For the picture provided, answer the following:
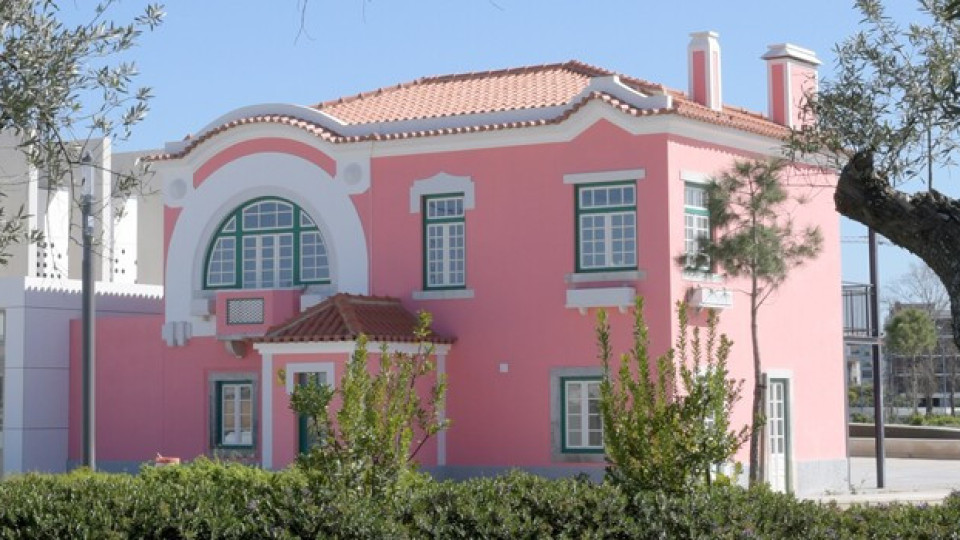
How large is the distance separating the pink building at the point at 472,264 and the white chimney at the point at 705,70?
4 cm

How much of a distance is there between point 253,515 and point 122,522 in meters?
1.07

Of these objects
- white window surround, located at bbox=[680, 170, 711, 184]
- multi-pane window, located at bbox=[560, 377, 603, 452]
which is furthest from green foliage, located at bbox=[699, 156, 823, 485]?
multi-pane window, located at bbox=[560, 377, 603, 452]

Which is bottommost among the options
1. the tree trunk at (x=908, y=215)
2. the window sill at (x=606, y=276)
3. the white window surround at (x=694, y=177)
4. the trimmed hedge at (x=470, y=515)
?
the trimmed hedge at (x=470, y=515)

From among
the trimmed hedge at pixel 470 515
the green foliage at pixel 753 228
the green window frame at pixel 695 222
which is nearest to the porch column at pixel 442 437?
the green window frame at pixel 695 222

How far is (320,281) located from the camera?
30891 mm

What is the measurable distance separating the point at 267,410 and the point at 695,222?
793 cm

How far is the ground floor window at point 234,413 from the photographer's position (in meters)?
31.2

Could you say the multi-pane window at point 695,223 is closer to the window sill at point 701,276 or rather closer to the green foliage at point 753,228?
the window sill at point 701,276

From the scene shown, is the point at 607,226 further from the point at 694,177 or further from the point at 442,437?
the point at 442,437

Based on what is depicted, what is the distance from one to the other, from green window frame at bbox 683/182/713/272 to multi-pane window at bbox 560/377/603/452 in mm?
2605

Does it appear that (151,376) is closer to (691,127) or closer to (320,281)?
(320,281)

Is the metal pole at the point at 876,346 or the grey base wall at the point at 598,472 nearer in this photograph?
the grey base wall at the point at 598,472

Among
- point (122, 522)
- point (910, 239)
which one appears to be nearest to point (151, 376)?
point (122, 522)

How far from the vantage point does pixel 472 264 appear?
29.5m
